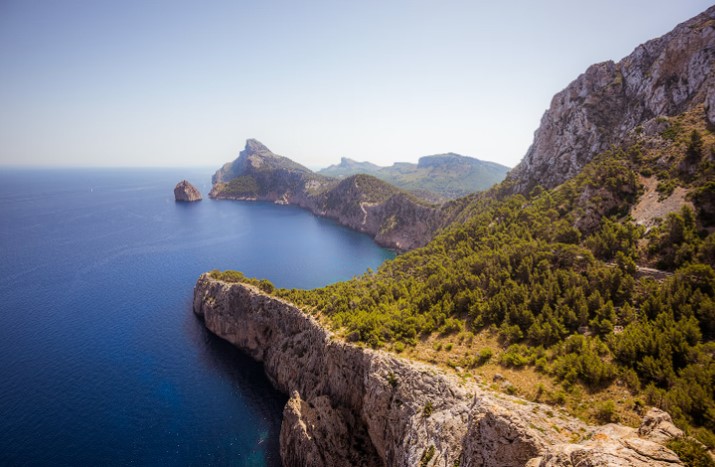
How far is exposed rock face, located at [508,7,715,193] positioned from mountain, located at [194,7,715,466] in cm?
34

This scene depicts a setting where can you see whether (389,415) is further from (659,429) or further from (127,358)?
(127,358)

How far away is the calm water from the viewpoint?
4159cm

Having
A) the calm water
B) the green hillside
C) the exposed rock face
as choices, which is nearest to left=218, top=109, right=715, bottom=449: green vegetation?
the green hillside

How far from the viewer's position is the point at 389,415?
33656 mm

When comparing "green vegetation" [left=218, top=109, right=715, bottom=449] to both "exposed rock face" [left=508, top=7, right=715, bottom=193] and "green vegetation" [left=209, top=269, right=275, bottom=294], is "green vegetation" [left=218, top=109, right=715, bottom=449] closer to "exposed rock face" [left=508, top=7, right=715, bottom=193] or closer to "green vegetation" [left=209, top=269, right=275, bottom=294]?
"green vegetation" [left=209, top=269, right=275, bottom=294]

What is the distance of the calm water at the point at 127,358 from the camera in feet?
136

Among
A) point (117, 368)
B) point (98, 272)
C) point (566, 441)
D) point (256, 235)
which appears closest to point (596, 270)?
point (566, 441)

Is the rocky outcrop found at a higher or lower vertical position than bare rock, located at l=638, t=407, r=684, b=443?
lower

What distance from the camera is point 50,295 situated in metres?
78.8

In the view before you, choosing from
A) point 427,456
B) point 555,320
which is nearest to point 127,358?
point 427,456

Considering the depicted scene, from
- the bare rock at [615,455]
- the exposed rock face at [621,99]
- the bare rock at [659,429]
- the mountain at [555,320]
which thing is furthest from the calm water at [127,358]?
the exposed rock face at [621,99]

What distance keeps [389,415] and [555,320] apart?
20181mm

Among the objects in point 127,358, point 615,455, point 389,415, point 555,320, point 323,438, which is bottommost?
point 127,358

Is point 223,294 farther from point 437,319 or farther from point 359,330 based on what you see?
point 437,319
